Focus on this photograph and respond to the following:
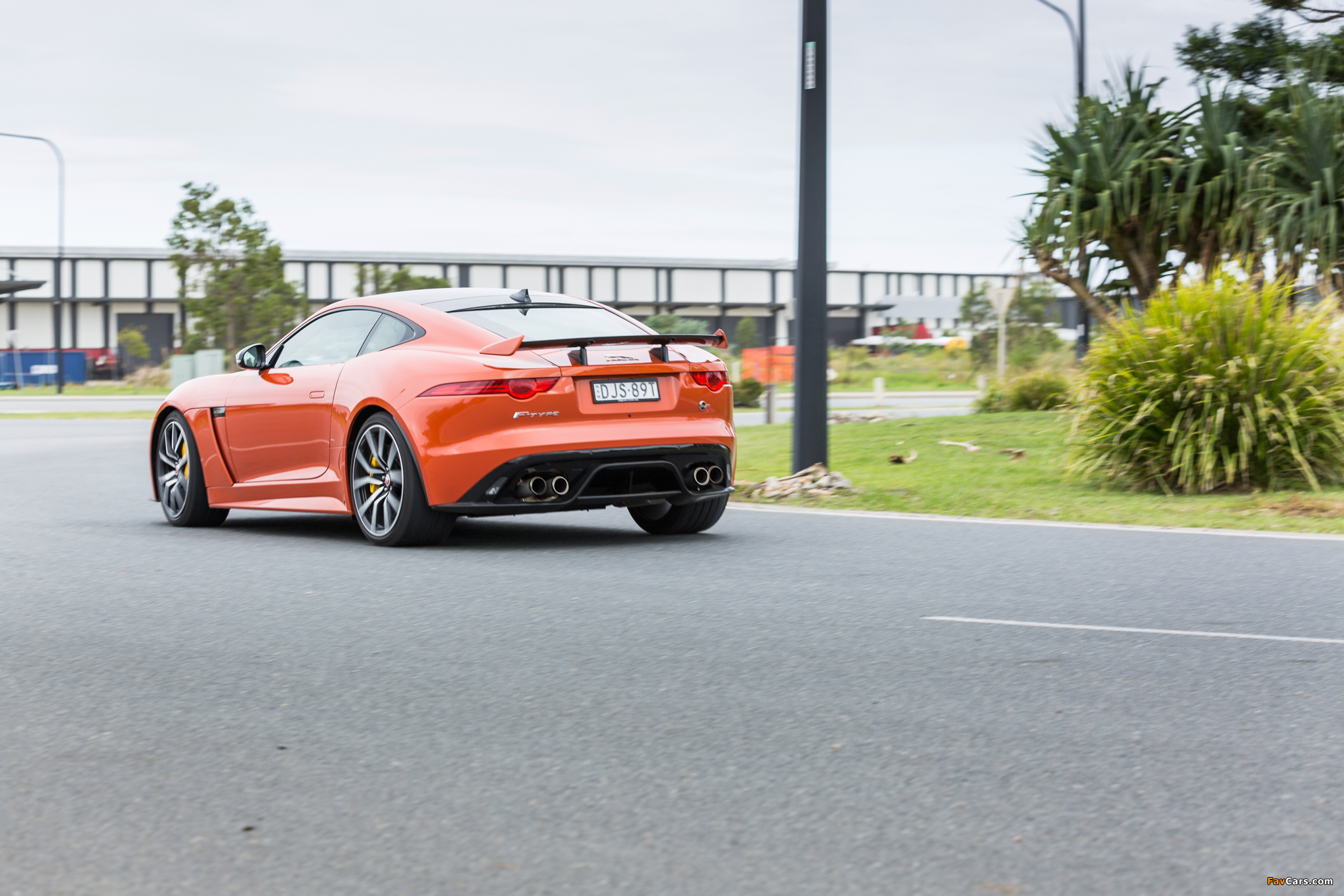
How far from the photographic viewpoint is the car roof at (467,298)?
8.79 metres

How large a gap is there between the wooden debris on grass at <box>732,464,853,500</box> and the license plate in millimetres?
3391

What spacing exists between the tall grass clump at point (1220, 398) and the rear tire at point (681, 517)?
3.99 meters

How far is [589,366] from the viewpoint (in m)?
8.22

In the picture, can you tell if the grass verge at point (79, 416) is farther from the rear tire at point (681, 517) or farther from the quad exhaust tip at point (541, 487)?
the quad exhaust tip at point (541, 487)

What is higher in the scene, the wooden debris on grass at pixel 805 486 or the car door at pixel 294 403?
the car door at pixel 294 403

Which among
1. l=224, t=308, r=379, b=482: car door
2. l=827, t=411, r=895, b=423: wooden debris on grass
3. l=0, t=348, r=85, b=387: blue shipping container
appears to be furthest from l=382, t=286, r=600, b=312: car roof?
l=0, t=348, r=85, b=387: blue shipping container

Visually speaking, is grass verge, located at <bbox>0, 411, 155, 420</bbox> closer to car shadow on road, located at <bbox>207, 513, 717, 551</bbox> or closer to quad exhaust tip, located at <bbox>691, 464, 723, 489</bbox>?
car shadow on road, located at <bbox>207, 513, 717, 551</bbox>

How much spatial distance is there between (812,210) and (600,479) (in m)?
4.21

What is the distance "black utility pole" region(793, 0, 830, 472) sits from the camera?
38.4 ft

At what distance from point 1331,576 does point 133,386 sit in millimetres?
53051

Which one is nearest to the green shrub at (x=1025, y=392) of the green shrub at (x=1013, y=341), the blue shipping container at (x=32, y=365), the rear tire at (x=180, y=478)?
the rear tire at (x=180, y=478)

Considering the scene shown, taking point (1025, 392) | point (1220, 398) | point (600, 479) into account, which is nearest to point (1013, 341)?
point (1025, 392)

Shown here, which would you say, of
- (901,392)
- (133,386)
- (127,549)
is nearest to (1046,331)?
(901,392)

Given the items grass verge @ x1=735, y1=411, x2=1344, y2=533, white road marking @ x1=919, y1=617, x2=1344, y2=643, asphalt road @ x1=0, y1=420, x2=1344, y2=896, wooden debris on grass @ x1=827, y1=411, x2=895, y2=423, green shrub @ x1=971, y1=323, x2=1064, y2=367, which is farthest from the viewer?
green shrub @ x1=971, y1=323, x2=1064, y2=367
